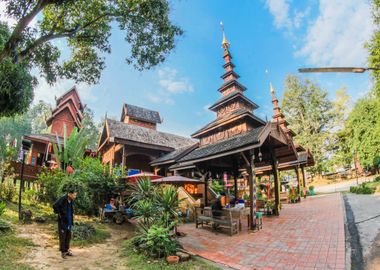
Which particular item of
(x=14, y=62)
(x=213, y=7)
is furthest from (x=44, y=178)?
(x=213, y=7)

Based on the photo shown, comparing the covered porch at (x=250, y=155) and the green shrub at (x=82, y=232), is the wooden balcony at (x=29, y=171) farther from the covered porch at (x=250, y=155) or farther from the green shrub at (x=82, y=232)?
the covered porch at (x=250, y=155)

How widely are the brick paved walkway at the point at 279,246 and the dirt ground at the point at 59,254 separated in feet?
7.16

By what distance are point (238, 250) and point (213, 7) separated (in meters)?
12.9

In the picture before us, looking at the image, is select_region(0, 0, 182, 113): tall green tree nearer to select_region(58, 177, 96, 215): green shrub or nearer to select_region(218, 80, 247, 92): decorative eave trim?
select_region(58, 177, 96, 215): green shrub

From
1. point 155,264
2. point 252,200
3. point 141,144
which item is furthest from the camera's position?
point 141,144

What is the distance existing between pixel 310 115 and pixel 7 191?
Answer: 1526 inches

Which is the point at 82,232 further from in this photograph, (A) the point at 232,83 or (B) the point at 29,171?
(A) the point at 232,83

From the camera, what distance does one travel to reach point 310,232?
7832 mm

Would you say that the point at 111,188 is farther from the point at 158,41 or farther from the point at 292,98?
the point at 292,98

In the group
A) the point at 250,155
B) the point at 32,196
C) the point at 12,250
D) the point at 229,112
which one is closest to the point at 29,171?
the point at 32,196

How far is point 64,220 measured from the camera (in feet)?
19.6

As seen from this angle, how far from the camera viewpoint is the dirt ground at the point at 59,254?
5.15m

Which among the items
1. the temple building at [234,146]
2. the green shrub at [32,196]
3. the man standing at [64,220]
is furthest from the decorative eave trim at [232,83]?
the man standing at [64,220]

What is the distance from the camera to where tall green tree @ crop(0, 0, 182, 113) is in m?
9.17
